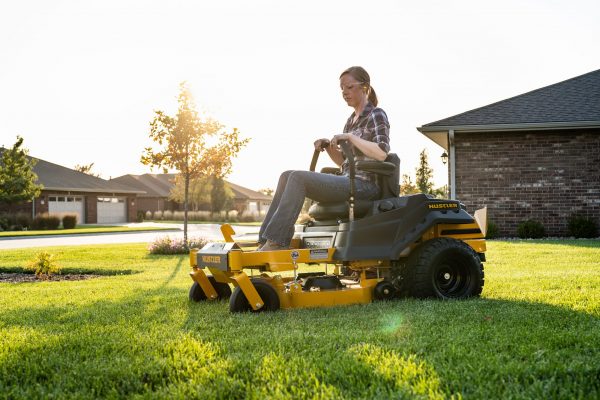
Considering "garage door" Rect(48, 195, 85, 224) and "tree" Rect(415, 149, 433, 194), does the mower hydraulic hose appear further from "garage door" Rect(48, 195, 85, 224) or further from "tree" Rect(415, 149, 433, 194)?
"tree" Rect(415, 149, 433, 194)

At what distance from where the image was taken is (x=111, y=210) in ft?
153

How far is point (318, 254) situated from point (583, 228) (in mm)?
11903

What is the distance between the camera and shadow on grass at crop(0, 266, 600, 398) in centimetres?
257

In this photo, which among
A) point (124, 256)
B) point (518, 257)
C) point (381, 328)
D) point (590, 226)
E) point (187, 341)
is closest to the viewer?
point (187, 341)

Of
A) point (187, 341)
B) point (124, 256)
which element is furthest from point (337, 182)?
point (124, 256)

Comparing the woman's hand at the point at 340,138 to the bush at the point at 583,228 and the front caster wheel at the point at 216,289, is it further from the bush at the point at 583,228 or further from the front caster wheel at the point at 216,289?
the bush at the point at 583,228

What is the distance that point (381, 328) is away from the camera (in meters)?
3.76

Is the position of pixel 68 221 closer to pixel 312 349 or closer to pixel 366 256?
pixel 366 256

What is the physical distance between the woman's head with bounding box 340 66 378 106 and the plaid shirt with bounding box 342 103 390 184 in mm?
136

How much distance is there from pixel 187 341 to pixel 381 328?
117cm

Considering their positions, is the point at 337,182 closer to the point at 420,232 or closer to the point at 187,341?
the point at 420,232

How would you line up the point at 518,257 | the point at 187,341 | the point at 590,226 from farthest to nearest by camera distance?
the point at 590,226
the point at 518,257
the point at 187,341

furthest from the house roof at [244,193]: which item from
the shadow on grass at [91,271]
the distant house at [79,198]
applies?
the shadow on grass at [91,271]

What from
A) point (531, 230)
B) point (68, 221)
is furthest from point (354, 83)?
point (68, 221)
